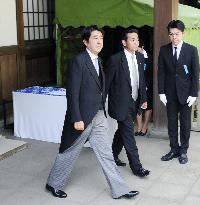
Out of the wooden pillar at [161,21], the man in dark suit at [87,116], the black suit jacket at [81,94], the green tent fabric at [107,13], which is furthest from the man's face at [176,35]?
the green tent fabric at [107,13]

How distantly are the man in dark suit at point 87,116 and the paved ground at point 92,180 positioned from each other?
0.20m

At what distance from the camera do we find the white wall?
783cm

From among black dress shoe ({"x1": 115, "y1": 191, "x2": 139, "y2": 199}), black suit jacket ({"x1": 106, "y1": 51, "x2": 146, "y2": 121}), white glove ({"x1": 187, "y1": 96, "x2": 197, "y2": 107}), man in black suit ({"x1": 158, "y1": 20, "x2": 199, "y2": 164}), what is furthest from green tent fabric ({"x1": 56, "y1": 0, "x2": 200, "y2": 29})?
black dress shoe ({"x1": 115, "y1": 191, "x2": 139, "y2": 199})

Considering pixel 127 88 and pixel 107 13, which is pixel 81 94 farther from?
pixel 107 13

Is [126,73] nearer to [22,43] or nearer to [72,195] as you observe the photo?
[72,195]

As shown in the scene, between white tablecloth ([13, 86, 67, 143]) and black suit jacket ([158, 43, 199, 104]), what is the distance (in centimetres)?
177

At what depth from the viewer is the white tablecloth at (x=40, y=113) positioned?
6660 mm

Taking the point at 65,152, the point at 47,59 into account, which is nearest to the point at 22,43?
the point at 47,59

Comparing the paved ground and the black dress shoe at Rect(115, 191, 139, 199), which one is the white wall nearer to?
the paved ground

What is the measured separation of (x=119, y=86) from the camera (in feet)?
16.7

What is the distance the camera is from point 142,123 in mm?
7602

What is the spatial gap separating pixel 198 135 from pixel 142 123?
1041 millimetres

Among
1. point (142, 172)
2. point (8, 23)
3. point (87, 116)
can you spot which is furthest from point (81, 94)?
point (8, 23)

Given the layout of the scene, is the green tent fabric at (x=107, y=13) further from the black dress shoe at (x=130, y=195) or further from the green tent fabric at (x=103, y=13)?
the black dress shoe at (x=130, y=195)
